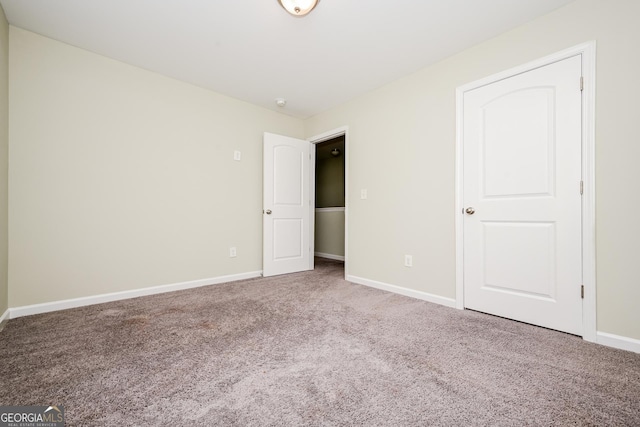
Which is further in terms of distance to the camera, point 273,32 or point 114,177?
point 114,177

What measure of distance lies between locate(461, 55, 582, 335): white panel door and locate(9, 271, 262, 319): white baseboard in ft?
8.95

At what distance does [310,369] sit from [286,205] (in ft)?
8.69

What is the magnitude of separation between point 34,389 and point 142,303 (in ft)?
4.35

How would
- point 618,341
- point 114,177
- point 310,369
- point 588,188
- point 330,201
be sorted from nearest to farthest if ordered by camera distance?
point 310,369 → point 618,341 → point 588,188 → point 114,177 → point 330,201

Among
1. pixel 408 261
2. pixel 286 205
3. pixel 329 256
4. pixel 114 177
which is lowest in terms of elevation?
pixel 329 256

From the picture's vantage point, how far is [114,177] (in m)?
2.64

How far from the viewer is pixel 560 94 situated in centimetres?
192

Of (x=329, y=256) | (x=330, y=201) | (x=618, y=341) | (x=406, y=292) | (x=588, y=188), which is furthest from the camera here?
(x=330, y=201)

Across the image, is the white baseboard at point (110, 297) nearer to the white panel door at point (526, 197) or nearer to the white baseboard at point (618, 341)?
the white panel door at point (526, 197)

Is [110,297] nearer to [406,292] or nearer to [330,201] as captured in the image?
[406,292]

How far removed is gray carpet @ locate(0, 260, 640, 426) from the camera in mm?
1119

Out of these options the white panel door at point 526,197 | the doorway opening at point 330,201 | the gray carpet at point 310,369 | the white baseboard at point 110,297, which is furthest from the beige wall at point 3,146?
the doorway opening at point 330,201

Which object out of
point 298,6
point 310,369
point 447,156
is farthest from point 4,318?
point 447,156

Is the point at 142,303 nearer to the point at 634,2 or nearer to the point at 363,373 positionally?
the point at 363,373
